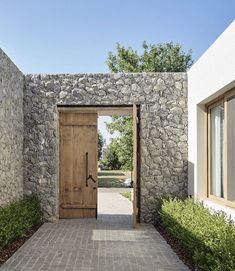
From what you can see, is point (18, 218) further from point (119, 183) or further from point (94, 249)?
point (119, 183)

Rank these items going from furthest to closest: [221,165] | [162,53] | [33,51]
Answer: [162,53] → [33,51] → [221,165]

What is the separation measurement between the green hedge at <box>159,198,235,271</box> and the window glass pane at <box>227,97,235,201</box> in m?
0.44

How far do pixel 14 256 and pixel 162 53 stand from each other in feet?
54.5

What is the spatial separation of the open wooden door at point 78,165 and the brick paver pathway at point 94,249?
1.70ft

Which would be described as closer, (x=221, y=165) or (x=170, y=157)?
(x=221, y=165)

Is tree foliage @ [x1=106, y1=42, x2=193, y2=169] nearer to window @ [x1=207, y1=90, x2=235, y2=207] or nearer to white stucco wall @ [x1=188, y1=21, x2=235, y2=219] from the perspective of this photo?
white stucco wall @ [x1=188, y1=21, x2=235, y2=219]

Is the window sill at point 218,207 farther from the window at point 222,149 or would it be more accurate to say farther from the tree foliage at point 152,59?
the tree foliage at point 152,59

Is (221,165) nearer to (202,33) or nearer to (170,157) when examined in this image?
(170,157)

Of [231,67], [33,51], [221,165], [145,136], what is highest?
[33,51]

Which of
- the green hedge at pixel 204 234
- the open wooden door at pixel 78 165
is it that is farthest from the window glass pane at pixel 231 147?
the open wooden door at pixel 78 165

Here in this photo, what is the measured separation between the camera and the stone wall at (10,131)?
7273mm

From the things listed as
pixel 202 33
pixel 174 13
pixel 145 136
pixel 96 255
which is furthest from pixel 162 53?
pixel 96 255

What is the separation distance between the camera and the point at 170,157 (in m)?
8.87

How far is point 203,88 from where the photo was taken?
7273 millimetres
